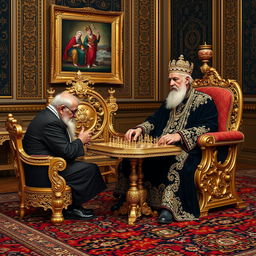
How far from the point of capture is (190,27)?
962 cm

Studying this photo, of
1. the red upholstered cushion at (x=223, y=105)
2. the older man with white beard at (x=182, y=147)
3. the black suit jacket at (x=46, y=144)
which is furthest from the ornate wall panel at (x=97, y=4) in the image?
the black suit jacket at (x=46, y=144)

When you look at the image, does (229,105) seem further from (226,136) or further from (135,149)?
(135,149)

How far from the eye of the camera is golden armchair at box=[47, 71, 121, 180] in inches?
267

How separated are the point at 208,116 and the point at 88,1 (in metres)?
4.32

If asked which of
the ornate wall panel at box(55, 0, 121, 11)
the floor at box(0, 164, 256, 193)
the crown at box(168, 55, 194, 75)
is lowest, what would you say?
the floor at box(0, 164, 256, 193)

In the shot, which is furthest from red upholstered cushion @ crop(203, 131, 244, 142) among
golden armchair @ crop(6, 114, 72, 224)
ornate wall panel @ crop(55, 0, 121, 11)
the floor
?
ornate wall panel @ crop(55, 0, 121, 11)

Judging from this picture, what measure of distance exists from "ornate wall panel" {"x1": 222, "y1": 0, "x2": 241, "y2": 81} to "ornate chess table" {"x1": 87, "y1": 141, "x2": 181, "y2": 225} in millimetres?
4303

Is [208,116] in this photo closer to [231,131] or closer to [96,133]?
[231,131]

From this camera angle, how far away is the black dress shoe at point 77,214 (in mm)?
4984

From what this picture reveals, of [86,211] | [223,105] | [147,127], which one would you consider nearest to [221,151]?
[223,105]

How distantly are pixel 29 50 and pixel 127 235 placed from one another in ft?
15.2

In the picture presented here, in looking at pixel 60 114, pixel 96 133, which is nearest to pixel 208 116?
pixel 60 114

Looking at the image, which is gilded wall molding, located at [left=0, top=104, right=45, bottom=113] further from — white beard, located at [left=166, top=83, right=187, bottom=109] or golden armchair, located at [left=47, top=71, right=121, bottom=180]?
white beard, located at [left=166, top=83, right=187, bottom=109]

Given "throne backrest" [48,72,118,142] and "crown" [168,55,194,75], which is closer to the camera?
"crown" [168,55,194,75]
